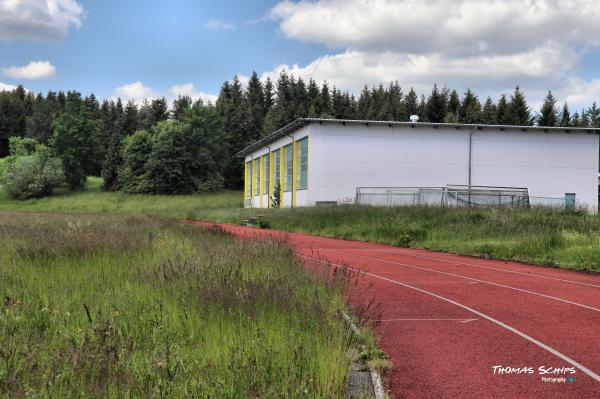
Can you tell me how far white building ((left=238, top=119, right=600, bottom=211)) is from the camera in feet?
145

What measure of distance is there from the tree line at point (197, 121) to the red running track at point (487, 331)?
250ft

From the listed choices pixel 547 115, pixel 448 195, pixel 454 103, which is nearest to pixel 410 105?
pixel 454 103

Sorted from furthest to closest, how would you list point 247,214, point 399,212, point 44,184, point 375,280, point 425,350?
point 44,184
point 247,214
point 399,212
point 375,280
point 425,350

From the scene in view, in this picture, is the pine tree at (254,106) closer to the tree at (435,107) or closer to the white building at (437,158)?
the tree at (435,107)

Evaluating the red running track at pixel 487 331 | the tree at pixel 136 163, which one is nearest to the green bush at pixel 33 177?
the tree at pixel 136 163

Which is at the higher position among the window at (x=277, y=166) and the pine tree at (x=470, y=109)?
the pine tree at (x=470, y=109)

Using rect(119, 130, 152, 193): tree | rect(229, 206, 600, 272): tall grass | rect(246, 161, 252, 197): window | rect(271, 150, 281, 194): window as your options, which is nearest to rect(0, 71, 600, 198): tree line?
rect(119, 130, 152, 193): tree

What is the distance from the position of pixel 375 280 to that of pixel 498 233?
9.69 m

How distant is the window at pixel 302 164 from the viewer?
45625 millimetres

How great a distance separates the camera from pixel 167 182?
277ft

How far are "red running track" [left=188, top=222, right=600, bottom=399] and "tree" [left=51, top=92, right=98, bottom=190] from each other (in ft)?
282

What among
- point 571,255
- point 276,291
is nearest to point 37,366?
point 276,291

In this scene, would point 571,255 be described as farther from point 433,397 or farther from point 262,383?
point 262,383

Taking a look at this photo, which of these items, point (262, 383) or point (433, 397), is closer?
point (262, 383)
